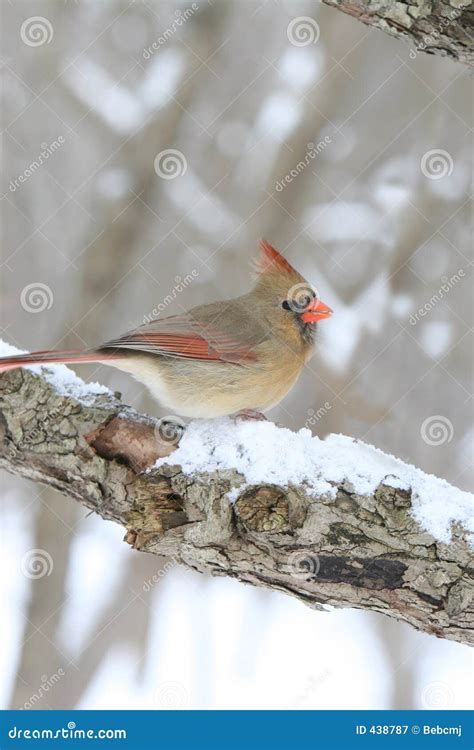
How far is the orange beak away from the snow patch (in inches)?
40.5

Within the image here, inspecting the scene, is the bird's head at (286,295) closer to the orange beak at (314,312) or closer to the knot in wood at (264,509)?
the orange beak at (314,312)

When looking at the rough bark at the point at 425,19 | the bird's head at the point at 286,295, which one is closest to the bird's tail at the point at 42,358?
the bird's head at the point at 286,295

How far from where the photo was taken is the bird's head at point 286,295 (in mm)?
3633

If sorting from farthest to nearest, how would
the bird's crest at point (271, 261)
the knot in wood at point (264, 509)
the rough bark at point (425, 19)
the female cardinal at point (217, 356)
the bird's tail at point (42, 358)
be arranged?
the bird's crest at point (271, 261) < the female cardinal at point (217, 356) < the bird's tail at point (42, 358) < the knot in wood at point (264, 509) < the rough bark at point (425, 19)

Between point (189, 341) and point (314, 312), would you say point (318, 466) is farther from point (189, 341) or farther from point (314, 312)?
point (314, 312)

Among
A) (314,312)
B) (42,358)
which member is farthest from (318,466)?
(314,312)

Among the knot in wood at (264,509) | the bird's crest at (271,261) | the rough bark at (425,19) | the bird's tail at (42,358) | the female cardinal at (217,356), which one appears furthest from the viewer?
the bird's crest at (271,261)

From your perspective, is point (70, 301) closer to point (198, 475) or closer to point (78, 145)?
point (78, 145)

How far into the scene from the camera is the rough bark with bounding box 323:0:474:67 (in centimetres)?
225

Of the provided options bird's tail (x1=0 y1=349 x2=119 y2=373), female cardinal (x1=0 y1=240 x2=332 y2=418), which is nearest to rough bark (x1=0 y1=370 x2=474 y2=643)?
bird's tail (x1=0 y1=349 x2=119 y2=373)

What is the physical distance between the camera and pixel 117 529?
498cm

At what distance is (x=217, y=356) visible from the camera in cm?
336

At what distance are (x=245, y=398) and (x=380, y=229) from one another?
231 cm

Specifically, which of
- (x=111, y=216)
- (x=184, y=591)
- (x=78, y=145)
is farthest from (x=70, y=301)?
(x=184, y=591)
